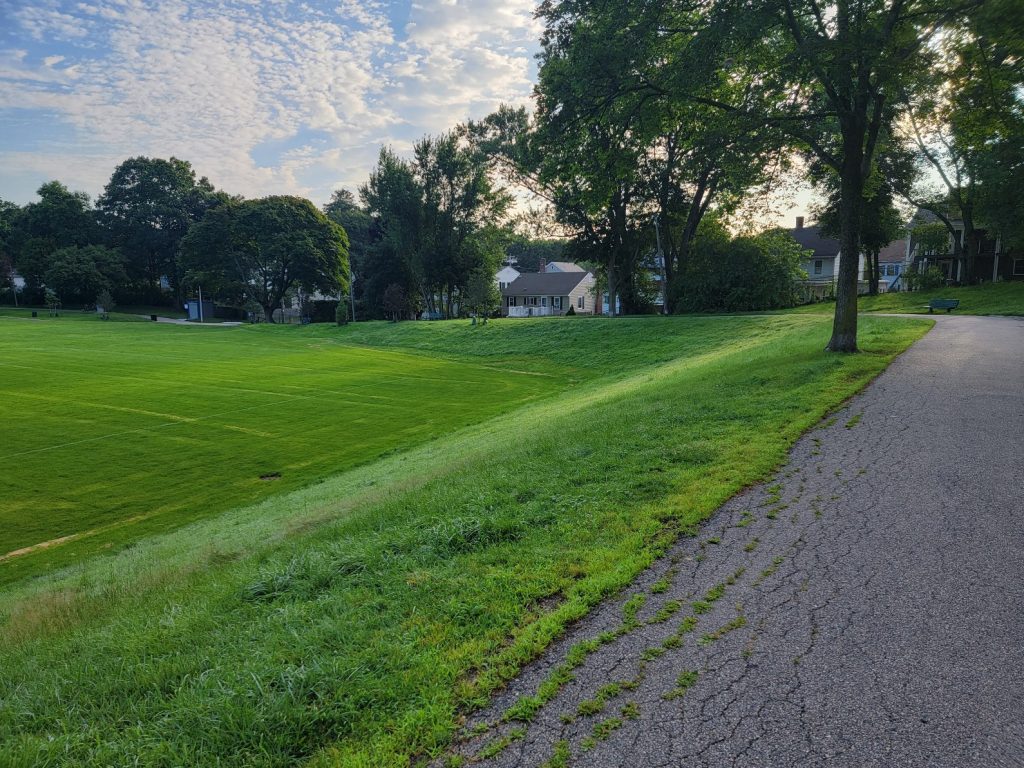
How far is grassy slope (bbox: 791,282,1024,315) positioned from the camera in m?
32.2

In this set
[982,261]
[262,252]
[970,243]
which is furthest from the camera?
[262,252]

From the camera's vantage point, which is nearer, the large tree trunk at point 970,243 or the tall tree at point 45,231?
the large tree trunk at point 970,243

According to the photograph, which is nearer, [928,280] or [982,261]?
[928,280]

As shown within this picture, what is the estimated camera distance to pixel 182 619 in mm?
4871

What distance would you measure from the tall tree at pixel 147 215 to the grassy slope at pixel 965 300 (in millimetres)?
85445

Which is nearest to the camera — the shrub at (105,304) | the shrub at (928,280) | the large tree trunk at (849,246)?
the large tree trunk at (849,246)

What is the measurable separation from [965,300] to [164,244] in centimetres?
9666

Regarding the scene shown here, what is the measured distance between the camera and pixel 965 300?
36219 mm

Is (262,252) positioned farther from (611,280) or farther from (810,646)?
(810,646)

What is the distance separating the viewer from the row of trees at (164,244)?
72.9 m

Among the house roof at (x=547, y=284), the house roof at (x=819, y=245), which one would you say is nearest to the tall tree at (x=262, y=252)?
the house roof at (x=547, y=284)

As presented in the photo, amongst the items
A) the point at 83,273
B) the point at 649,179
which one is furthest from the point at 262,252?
the point at 649,179

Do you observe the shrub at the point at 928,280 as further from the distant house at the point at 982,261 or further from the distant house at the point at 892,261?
the distant house at the point at 892,261

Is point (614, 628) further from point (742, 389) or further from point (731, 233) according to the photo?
point (731, 233)
